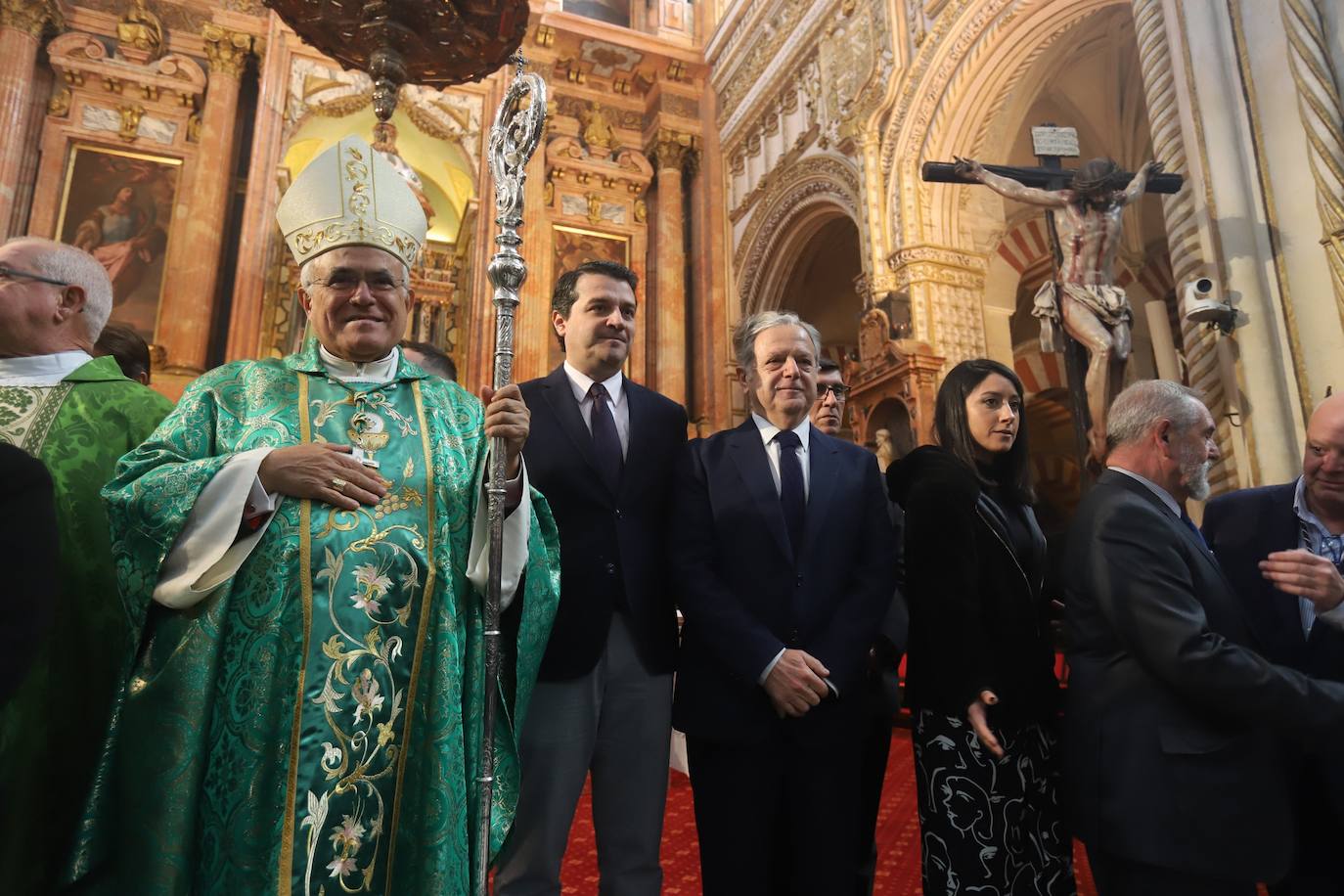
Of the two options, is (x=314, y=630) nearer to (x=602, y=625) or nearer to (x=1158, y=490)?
(x=602, y=625)

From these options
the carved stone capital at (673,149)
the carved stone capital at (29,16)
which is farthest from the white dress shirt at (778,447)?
the carved stone capital at (29,16)

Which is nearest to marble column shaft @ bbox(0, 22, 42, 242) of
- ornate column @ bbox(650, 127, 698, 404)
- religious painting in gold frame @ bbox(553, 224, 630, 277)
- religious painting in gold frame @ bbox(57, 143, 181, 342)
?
religious painting in gold frame @ bbox(57, 143, 181, 342)

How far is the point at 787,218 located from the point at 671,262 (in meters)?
1.85

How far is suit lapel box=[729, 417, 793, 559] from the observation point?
1.78 metres

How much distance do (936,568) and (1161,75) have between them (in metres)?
4.32

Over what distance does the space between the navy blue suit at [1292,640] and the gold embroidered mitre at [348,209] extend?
1.93 m

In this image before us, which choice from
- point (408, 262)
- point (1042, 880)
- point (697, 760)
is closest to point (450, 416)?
point (408, 262)

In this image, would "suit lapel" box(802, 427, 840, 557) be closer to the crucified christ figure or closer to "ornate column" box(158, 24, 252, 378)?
the crucified christ figure

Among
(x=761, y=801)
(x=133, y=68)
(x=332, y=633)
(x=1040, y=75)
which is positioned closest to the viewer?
(x=332, y=633)

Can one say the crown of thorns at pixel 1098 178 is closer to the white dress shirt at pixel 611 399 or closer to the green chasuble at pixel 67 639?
the white dress shirt at pixel 611 399

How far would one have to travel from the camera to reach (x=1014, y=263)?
8711mm

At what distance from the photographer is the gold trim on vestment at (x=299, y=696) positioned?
1.26 m

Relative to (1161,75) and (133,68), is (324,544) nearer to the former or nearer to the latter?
(1161,75)

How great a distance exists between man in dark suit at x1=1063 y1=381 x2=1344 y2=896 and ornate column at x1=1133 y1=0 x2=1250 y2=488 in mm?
2902
